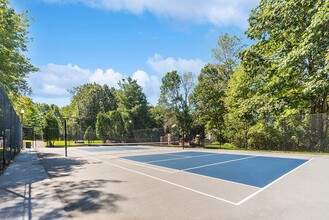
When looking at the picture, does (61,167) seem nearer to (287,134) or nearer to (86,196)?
(86,196)

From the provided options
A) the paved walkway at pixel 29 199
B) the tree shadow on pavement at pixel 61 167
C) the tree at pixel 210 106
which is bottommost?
the tree shadow on pavement at pixel 61 167

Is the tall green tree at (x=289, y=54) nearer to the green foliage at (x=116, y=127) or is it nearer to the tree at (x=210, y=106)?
the tree at (x=210, y=106)

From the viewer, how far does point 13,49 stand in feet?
52.7

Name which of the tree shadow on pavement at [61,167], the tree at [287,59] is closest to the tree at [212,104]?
the tree at [287,59]

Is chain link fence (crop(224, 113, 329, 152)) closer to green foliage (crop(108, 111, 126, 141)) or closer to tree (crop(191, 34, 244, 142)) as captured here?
tree (crop(191, 34, 244, 142))

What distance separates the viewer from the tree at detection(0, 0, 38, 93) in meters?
13.7

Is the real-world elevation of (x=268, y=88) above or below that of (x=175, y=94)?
below

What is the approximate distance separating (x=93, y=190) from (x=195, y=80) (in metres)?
23.5

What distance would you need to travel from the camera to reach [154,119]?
1515 inches

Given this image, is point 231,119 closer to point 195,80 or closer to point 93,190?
point 195,80

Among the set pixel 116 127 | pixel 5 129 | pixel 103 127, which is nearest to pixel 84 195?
pixel 5 129

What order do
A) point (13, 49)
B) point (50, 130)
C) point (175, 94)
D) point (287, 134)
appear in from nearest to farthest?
point (287, 134)
point (13, 49)
point (50, 130)
point (175, 94)

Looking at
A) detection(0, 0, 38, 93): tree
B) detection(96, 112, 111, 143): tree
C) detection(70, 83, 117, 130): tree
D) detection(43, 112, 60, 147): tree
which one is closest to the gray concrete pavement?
detection(0, 0, 38, 93): tree

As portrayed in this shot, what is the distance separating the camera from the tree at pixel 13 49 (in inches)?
538
